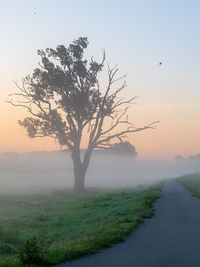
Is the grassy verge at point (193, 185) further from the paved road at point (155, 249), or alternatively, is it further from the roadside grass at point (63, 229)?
the paved road at point (155, 249)

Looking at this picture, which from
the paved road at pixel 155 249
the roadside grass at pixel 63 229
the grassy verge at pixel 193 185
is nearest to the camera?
the paved road at pixel 155 249

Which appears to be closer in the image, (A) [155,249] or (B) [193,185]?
(A) [155,249]

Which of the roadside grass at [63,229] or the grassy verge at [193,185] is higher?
the grassy verge at [193,185]

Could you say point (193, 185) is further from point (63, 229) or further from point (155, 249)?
point (155, 249)

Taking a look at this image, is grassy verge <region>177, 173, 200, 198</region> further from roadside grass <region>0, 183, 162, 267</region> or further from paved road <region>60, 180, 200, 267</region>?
paved road <region>60, 180, 200, 267</region>

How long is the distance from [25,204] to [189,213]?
45.9 feet

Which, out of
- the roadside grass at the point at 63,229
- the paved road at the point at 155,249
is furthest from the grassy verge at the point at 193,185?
the paved road at the point at 155,249

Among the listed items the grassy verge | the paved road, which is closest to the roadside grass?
the paved road

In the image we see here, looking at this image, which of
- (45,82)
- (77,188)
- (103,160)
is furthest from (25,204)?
(103,160)

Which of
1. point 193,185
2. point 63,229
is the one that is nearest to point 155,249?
point 63,229

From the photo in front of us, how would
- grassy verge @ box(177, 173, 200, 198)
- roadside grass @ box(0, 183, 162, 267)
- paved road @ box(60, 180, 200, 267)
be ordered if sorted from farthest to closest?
grassy verge @ box(177, 173, 200, 198) < roadside grass @ box(0, 183, 162, 267) < paved road @ box(60, 180, 200, 267)

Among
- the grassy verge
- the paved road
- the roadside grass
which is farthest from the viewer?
the grassy verge

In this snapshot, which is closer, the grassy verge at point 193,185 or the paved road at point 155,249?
the paved road at point 155,249

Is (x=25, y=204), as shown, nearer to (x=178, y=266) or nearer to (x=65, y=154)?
(x=178, y=266)
